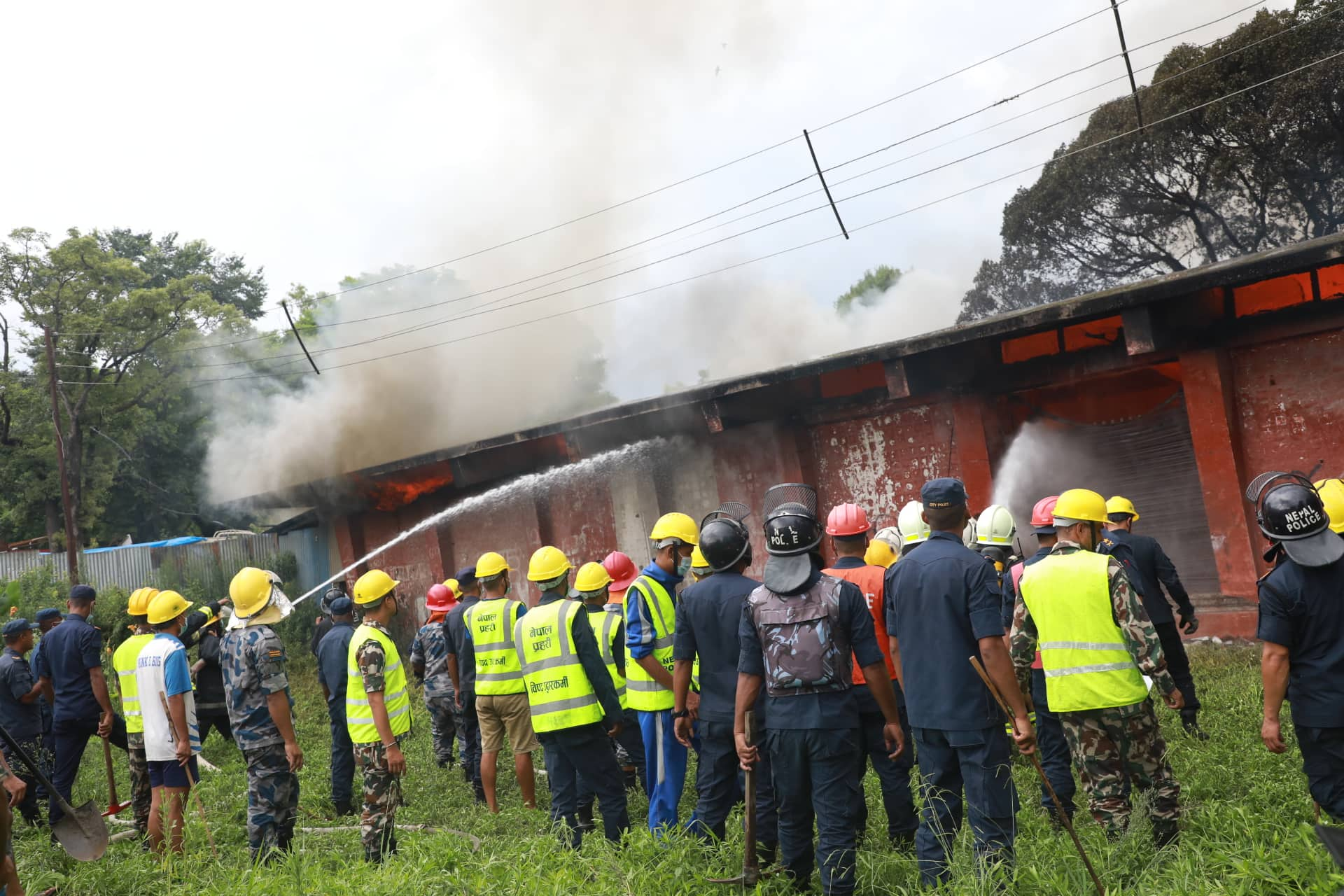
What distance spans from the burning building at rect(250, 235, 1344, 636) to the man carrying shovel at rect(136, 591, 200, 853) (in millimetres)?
7411

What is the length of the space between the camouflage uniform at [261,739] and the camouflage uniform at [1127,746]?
15.0 ft

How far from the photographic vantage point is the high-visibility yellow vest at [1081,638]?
4.70 metres

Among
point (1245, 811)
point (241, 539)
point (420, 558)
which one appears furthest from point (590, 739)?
point (241, 539)

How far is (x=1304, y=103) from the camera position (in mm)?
22906

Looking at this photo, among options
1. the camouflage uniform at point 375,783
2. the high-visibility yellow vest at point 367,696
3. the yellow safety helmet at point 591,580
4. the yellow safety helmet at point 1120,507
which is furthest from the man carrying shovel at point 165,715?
the yellow safety helmet at point 1120,507

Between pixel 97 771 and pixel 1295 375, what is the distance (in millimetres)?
13358

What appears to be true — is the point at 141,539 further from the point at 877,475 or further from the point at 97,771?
the point at 877,475

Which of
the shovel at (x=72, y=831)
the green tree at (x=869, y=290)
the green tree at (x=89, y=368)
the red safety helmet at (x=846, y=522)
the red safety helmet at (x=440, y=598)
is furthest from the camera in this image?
the green tree at (x=869, y=290)

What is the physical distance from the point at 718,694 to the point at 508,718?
8.94ft

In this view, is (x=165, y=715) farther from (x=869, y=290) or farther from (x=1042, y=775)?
(x=869, y=290)

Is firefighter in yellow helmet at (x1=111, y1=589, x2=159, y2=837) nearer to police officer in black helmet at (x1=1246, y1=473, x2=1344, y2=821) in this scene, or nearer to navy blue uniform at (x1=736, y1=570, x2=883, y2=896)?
navy blue uniform at (x1=736, y1=570, x2=883, y2=896)

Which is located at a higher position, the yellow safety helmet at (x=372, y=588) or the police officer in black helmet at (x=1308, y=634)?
the yellow safety helmet at (x=372, y=588)

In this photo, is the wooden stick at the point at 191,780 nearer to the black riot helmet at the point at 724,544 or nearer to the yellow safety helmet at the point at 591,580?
the yellow safety helmet at the point at 591,580

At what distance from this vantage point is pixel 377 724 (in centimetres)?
586
